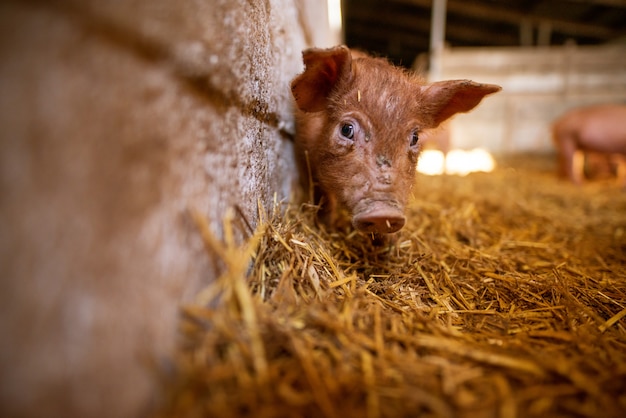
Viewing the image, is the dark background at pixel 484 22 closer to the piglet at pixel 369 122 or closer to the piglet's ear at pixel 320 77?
the piglet at pixel 369 122

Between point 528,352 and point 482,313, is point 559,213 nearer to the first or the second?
point 482,313

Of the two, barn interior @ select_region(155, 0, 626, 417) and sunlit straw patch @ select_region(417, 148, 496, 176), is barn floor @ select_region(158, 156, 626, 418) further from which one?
sunlit straw patch @ select_region(417, 148, 496, 176)

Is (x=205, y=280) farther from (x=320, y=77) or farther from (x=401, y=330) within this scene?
(x=320, y=77)

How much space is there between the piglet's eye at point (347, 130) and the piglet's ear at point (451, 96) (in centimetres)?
65

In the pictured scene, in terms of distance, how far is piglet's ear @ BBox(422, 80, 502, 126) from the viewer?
106 inches

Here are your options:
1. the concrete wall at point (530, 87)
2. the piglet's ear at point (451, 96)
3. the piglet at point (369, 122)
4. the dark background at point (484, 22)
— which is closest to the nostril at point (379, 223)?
the piglet at point (369, 122)

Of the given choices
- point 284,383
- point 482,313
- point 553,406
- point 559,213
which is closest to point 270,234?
point 284,383

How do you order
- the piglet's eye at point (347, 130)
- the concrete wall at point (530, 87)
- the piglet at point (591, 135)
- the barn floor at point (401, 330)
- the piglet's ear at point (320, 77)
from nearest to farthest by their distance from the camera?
1. the barn floor at point (401, 330)
2. the piglet's ear at point (320, 77)
3. the piglet's eye at point (347, 130)
4. the piglet at point (591, 135)
5. the concrete wall at point (530, 87)

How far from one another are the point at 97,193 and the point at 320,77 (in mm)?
1798

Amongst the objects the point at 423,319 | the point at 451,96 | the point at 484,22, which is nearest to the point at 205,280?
the point at 423,319

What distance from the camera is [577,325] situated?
1.96m

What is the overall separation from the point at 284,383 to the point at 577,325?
1.55m

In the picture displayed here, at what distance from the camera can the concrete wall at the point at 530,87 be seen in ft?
34.2

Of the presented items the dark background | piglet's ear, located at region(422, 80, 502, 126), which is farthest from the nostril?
the dark background
